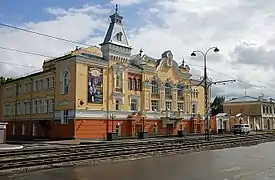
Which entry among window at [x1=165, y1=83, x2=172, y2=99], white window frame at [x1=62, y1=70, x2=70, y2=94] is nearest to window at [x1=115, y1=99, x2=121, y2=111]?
white window frame at [x1=62, y1=70, x2=70, y2=94]

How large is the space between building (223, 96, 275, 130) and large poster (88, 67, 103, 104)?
1736 inches

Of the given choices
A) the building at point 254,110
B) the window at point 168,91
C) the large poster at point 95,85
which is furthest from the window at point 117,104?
the building at point 254,110

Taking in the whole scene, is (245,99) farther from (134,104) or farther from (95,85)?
(95,85)

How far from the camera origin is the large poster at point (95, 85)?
46.9 metres

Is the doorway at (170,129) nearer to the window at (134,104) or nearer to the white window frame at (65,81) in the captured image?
the window at (134,104)

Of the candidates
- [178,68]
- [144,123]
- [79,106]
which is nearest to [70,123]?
[79,106]

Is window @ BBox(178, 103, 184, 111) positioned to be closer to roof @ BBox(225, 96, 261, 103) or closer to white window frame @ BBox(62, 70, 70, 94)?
white window frame @ BBox(62, 70, 70, 94)

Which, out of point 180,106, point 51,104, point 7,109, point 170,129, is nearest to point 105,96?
point 51,104

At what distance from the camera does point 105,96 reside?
48.4 metres

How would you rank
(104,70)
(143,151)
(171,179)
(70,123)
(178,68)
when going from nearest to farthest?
1. (171,179)
2. (143,151)
3. (70,123)
4. (104,70)
5. (178,68)

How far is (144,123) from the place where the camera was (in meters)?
53.5

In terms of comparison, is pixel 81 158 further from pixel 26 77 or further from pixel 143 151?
pixel 26 77

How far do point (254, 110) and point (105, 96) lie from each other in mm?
50584

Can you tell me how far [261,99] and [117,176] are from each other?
81.8 meters
